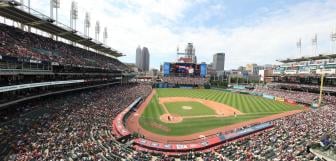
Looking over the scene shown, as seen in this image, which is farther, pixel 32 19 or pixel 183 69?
pixel 183 69

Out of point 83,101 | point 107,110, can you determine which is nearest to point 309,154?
point 107,110

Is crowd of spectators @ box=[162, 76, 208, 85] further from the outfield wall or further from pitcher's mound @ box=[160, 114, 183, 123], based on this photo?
the outfield wall

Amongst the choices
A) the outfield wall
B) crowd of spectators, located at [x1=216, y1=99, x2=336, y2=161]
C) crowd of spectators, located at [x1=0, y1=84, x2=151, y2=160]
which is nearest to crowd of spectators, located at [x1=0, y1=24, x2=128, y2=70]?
crowd of spectators, located at [x1=0, y1=84, x2=151, y2=160]

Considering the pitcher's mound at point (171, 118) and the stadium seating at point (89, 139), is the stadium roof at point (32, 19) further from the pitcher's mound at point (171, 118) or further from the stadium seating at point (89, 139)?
the pitcher's mound at point (171, 118)

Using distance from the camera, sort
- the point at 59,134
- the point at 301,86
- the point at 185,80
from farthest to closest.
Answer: the point at 185,80 < the point at 301,86 < the point at 59,134

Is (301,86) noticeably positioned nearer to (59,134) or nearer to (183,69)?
(183,69)

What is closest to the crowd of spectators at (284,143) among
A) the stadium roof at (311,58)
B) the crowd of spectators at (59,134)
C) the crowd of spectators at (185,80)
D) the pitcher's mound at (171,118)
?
the crowd of spectators at (59,134)

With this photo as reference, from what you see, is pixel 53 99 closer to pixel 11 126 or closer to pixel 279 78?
pixel 11 126

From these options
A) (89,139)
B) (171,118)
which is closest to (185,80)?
(171,118)

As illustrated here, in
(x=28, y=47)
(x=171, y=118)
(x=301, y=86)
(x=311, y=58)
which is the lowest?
(x=171, y=118)
